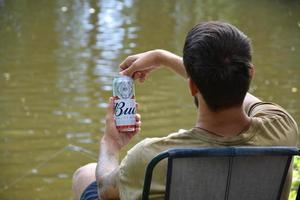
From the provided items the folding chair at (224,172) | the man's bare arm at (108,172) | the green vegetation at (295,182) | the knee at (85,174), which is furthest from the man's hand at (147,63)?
the green vegetation at (295,182)

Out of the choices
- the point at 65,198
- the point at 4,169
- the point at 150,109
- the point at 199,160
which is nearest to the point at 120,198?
the point at 199,160

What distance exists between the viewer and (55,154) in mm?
4703

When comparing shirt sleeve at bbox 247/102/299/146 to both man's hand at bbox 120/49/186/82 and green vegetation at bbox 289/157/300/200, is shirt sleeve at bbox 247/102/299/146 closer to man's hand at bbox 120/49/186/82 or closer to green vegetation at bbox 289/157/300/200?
man's hand at bbox 120/49/186/82

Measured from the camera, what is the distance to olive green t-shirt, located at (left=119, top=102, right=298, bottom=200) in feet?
5.92

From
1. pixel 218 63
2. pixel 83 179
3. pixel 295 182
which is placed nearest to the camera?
pixel 218 63

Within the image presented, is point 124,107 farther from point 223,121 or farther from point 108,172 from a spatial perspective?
point 223,121

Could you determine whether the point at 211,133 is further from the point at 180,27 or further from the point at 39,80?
the point at 180,27

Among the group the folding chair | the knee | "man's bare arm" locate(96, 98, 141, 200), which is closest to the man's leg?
the knee

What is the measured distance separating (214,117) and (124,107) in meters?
0.47

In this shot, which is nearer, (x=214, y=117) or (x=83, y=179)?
(x=214, y=117)

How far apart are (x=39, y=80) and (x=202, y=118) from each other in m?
4.74

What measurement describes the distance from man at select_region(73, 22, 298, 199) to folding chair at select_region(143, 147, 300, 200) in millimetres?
64

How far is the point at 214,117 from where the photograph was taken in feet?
5.92

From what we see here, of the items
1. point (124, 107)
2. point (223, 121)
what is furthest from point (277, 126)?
point (124, 107)
